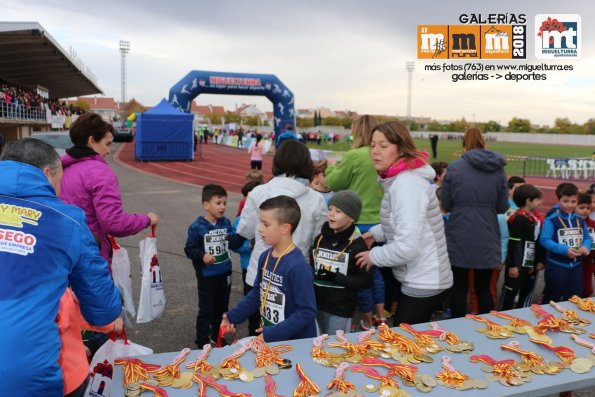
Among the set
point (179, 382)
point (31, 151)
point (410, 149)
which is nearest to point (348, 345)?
point (179, 382)

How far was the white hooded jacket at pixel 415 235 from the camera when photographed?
8.89ft

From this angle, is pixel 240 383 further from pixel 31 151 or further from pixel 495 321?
pixel 495 321

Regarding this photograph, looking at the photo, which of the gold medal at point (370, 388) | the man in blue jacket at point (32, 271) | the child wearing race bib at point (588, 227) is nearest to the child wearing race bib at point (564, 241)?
the child wearing race bib at point (588, 227)

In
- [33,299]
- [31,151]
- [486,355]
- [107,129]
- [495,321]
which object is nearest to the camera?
[33,299]

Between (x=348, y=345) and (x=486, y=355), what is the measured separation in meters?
0.69

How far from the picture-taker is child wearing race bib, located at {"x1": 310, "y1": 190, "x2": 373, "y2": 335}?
10.7ft

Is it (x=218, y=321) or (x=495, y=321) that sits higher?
(x=495, y=321)

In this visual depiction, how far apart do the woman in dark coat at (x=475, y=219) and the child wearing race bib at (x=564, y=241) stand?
115cm

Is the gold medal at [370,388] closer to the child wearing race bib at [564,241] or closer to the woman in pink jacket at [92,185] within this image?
the woman in pink jacket at [92,185]

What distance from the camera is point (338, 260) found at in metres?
3.31

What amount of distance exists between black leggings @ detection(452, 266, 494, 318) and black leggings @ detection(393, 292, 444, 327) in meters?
0.95

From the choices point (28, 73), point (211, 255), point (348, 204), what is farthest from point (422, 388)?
point (28, 73)

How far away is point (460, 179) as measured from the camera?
383 centimetres

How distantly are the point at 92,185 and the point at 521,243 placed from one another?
13.2 feet
